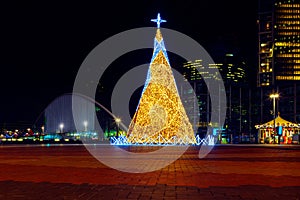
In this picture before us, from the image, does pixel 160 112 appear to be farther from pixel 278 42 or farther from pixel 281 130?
pixel 278 42

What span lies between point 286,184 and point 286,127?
175 feet

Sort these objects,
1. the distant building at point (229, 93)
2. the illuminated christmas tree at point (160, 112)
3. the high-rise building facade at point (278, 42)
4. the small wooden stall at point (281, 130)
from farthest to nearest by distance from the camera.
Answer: the high-rise building facade at point (278, 42), the distant building at point (229, 93), the small wooden stall at point (281, 130), the illuminated christmas tree at point (160, 112)

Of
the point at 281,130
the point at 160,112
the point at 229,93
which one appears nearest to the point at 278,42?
the point at 229,93

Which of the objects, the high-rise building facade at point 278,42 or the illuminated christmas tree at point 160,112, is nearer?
the illuminated christmas tree at point 160,112

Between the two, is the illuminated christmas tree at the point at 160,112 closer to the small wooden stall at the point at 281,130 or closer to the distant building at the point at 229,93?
the small wooden stall at the point at 281,130

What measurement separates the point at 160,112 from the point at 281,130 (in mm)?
24464

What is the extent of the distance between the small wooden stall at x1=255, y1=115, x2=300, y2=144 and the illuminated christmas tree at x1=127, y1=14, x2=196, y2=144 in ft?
74.2

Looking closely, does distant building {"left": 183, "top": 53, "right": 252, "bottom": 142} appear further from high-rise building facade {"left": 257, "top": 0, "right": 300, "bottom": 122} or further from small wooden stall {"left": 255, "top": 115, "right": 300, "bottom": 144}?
small wooden stall {"left": 255, "top": 115, "right": 300, "bottom": 144}

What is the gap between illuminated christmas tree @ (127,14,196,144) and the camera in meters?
36.0

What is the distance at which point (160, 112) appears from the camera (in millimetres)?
36031

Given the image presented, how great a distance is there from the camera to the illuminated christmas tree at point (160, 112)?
36031 millimetres

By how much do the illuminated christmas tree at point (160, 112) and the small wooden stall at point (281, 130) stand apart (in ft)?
74.2

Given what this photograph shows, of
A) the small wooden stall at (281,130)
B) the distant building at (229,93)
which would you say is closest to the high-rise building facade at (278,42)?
the distant building at (229,93)

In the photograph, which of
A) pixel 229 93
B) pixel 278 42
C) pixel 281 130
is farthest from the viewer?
pixel 278 42
